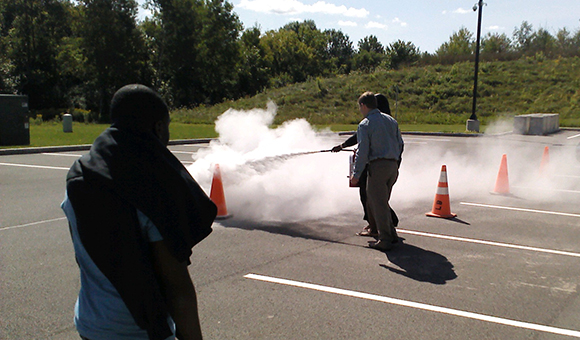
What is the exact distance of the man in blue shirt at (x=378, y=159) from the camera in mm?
6359

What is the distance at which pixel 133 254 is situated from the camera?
6.27 feet

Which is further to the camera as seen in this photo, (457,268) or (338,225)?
(338,225)

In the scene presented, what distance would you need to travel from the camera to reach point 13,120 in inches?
711

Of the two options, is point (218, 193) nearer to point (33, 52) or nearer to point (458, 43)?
point (33, 52)

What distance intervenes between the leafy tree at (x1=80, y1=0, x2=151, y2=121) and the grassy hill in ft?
29.8

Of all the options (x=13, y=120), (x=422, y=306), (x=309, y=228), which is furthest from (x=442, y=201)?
(x=13, y=120)

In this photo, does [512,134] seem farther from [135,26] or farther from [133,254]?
[135,26]

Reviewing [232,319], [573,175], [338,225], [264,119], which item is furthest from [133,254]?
[573,175]

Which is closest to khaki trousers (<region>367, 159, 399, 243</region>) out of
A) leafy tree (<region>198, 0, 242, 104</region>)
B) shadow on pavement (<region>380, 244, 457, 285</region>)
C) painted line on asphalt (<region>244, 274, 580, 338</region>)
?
shadow on pavement (<region>380, 244, 457, 285</region>)

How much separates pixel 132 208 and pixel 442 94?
44.9m

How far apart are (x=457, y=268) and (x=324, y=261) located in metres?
1.47

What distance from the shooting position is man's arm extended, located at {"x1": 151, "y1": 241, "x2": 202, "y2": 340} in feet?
6.41

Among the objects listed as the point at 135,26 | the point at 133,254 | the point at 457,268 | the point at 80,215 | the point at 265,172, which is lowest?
the point at 457,268

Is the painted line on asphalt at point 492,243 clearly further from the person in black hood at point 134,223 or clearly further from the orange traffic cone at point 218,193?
the person in black hood at point 134,223
